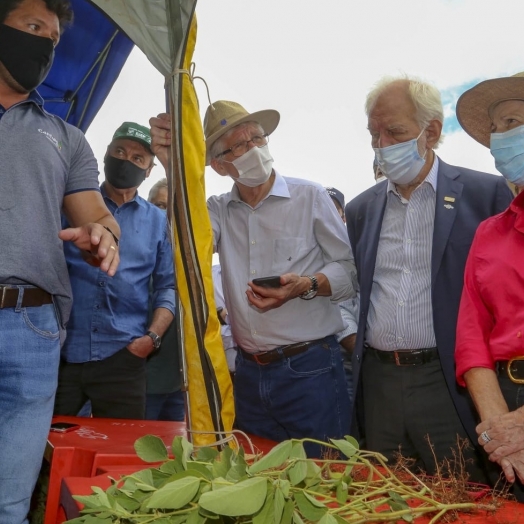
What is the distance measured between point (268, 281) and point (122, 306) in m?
1.06

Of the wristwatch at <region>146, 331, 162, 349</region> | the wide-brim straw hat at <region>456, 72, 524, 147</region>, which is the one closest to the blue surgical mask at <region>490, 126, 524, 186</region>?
the wide-brim straw hat at <region>456, 72, 524, 147</region>

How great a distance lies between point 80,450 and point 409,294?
4.53 feet

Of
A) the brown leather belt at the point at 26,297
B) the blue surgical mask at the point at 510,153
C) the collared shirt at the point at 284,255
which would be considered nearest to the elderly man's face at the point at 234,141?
the collared shirt at the point at 284,255

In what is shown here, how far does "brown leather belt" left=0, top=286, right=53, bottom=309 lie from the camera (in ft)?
6.39

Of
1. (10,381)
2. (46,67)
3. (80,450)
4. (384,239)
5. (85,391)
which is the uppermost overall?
(46,67)

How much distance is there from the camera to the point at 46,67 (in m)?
2.26

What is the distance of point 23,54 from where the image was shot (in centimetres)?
219

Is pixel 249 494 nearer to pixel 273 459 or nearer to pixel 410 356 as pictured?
pixel 273 459

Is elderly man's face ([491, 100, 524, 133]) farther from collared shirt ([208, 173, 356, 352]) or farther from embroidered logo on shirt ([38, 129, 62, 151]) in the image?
embroidered logo on shirt ([38, 129, 62, 151])

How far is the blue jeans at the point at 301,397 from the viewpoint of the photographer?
2906mm

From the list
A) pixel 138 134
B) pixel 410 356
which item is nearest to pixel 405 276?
pixel 410 356

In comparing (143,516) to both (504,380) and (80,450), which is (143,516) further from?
(504,380)

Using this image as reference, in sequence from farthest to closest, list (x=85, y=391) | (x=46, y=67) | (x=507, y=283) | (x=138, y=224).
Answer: (x=138, y=224) < (x=85, y=391) < (x=46, y=67) < (x=507, y=283)

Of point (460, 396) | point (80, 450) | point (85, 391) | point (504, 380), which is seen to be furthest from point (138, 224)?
point (504, 380)
